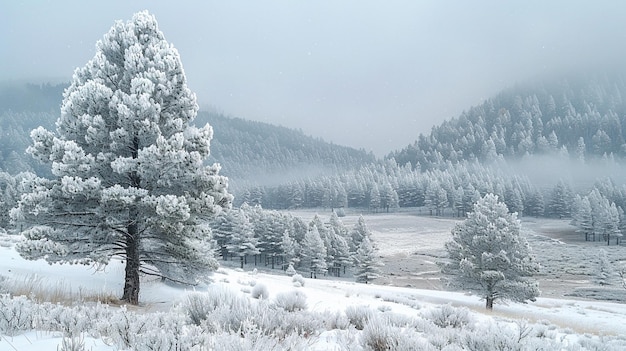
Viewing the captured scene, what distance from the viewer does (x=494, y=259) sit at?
25234mm

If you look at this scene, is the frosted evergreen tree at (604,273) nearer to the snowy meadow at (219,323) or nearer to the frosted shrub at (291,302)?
the snowy meadow at (219,323)

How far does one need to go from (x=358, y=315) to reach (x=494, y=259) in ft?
72.3

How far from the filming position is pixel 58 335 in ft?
13.3

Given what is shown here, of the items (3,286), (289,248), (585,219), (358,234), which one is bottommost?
(289,248)

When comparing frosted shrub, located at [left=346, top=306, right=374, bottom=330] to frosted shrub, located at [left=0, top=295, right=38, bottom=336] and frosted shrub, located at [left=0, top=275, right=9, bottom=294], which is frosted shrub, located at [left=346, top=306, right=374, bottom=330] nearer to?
frosted shrub, located at [left=0, top=295, right=38, bottom=336]

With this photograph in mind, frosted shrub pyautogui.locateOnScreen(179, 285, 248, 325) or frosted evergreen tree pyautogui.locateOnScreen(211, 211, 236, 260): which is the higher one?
frosted shrub pyautogui.locateOnScreen(179, 285, 248, 325)

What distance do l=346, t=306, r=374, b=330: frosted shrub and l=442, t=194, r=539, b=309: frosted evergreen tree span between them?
2088 centimetres

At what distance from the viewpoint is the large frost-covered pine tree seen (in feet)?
34.1

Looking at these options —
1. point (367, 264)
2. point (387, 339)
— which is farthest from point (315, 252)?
point (387, 339)

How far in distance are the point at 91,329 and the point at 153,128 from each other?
305 inches

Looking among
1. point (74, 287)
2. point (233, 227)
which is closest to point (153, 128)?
point (74, 287)

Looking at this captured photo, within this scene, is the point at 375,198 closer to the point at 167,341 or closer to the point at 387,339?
the point at 387,339

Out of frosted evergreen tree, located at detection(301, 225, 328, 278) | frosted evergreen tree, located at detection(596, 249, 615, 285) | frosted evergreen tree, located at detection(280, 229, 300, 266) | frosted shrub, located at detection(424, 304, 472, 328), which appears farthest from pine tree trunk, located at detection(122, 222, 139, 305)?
frosted evergreen tree, located at detection(596, 249, 615, 285)

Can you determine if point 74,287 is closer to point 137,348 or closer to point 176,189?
point 176,189
